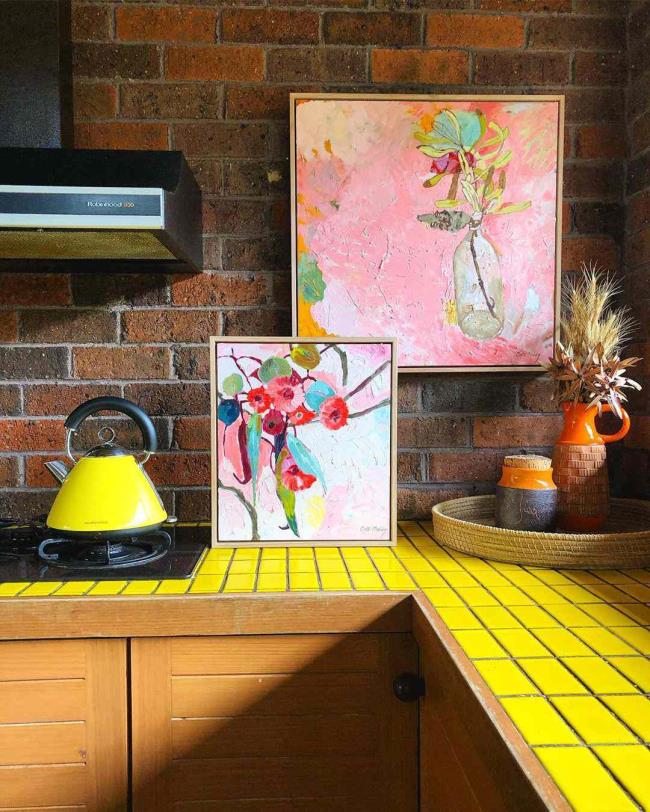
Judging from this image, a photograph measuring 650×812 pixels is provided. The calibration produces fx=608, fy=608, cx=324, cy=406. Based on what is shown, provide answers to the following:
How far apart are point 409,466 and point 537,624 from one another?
74 cm

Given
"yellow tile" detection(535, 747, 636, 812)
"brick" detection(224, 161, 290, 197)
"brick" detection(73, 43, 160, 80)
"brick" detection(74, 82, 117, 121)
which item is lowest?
"yellow tile" detection(535, 747, 636, 812)

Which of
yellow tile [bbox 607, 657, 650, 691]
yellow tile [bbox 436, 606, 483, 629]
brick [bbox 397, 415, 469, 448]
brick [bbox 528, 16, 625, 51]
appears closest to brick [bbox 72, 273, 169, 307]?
brick [bbox 397, 415, 469, 448]

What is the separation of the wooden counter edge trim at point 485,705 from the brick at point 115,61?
4.68ft

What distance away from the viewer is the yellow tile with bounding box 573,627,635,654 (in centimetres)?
83

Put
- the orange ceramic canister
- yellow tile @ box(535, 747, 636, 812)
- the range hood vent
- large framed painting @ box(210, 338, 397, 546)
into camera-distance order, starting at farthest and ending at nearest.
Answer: large framed painting @ box(210, 338, 397, 546)
the orange ceramic canister
the range hood vent
yellow tile @ box(535, 747, 636, 812)

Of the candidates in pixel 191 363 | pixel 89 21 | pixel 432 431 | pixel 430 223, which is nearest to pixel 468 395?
pixel 432 431

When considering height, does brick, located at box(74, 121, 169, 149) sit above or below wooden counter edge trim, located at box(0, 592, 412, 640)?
above

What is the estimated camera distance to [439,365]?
159 centimetres

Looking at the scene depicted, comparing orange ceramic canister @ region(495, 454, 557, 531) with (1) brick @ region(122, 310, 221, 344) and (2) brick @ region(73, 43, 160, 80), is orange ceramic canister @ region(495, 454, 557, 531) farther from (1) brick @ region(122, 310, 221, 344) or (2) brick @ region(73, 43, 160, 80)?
(2) brick @ region(73, 43, 160, 80)

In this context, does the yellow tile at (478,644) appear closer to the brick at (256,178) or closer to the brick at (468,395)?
the brick at (468,395)

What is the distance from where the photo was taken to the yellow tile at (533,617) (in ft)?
3.00

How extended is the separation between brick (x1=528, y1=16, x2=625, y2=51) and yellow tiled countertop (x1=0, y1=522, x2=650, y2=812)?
131 cm

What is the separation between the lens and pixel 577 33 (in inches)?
62.4

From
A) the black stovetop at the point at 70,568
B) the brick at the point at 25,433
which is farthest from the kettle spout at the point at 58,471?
the brick at the point at 25,433
